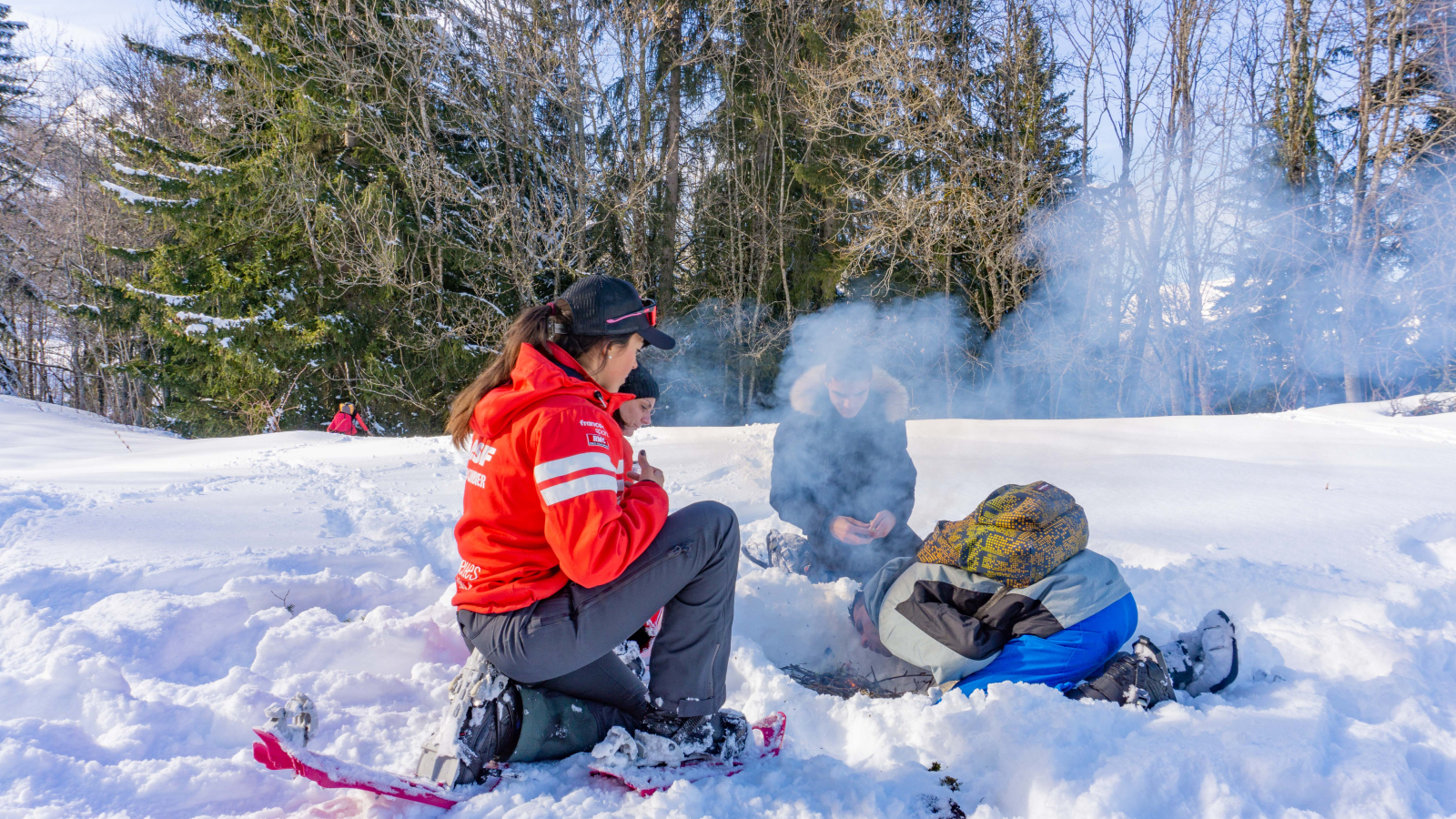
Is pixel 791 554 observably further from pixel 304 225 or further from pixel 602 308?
pixel 304 225

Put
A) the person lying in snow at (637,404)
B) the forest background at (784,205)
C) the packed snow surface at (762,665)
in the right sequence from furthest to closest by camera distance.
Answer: the forest background at (784,205), the person lying in snow at (637,404), the packed snow surface at (762,665)

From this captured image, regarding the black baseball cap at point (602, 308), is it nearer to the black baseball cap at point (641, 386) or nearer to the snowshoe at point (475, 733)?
the snowshoe at point (475, 733)

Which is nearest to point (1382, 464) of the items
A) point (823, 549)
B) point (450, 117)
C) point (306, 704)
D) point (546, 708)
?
point (823, 549)

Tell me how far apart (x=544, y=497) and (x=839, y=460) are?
2.06 m

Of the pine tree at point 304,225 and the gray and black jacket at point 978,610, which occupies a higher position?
the pine tree at point 304,225

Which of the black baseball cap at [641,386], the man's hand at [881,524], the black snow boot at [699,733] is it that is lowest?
the black snow boot at [699,733]

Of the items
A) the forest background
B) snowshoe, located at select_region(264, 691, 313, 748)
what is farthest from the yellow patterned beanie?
the forest background

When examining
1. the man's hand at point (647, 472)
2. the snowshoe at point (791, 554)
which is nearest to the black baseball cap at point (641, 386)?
the man's hand at point (647, 472)

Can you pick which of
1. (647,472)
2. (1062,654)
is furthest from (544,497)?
(1062,654)

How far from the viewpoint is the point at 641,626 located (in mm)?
1583

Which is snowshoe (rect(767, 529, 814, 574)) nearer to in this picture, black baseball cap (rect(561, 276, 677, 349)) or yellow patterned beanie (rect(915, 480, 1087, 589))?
yellow patterned beanie (rect(915, 480, 1087, 589))

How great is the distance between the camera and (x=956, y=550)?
2240mm

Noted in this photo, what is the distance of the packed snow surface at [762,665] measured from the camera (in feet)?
4.79

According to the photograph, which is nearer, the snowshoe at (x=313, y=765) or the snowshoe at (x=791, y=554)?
the snowshoe at (x=313, y=765)
